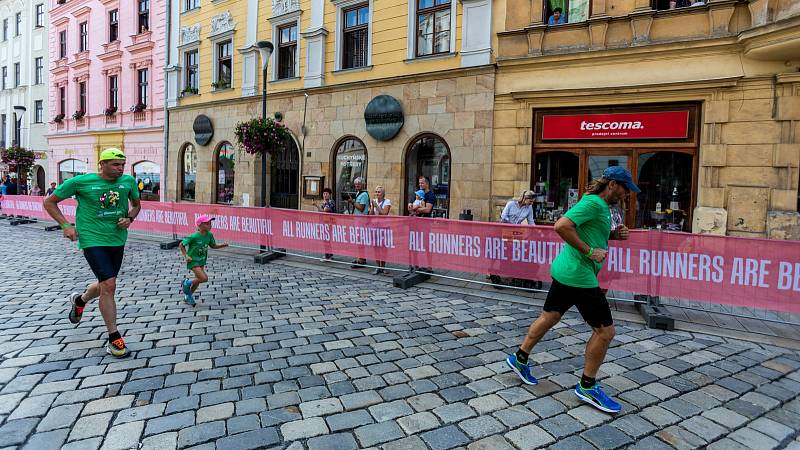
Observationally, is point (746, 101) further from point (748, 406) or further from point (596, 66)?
point (748, 406)

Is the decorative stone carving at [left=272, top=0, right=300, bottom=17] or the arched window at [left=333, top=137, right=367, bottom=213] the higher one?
the decorative stone carving at [left=272, top=0, right=300, bottom=17]

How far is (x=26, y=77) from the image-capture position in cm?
3238

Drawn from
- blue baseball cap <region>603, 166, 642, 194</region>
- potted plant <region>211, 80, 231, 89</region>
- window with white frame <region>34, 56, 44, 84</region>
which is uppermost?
window with white frame <region>34, 56, 44, 84</region>

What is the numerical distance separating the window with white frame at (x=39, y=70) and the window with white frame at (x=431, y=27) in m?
30.2

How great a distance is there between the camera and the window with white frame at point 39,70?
3114 cm

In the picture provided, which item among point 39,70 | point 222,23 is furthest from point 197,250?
point 39,70

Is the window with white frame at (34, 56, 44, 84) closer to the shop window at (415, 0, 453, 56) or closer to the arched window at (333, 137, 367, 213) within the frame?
the arched window at (333, 137, 367, 213)

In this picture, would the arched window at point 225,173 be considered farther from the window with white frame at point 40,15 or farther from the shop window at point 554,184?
the window with white frame at point 40,15

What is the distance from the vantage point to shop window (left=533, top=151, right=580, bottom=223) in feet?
36.6

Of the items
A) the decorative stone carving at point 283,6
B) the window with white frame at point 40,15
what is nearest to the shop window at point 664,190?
the decorative stone carving at point 283,6

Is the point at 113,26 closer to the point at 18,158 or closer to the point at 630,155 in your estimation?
the point at 18,158

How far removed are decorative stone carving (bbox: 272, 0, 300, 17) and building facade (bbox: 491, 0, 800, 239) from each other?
7494 millimetres

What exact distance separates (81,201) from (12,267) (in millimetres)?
6110

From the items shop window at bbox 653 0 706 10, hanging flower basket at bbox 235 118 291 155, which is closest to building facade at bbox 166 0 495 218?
hanging flower basket at bbox 235 118 291 155
